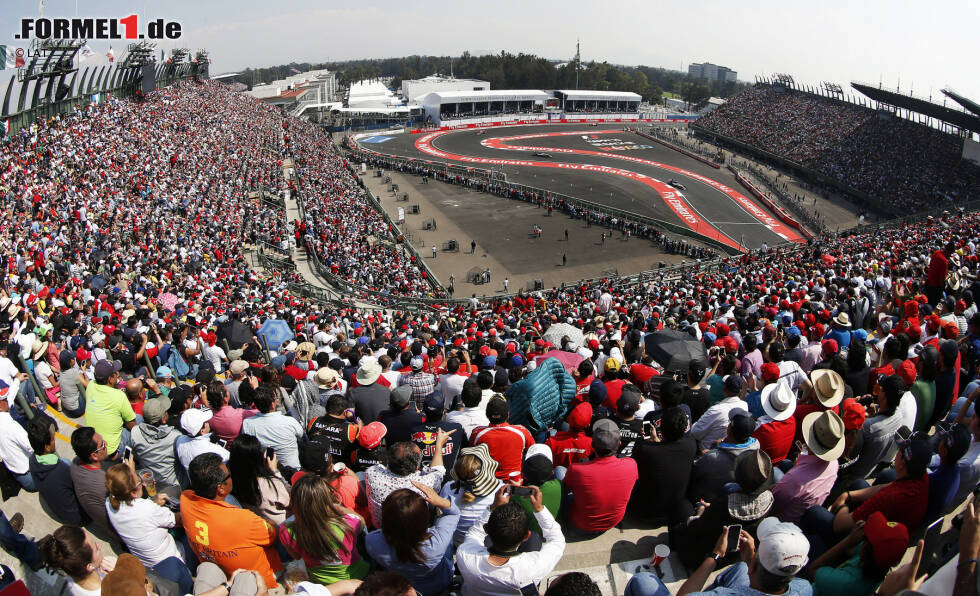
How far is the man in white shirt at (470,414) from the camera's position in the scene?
6.05 meters

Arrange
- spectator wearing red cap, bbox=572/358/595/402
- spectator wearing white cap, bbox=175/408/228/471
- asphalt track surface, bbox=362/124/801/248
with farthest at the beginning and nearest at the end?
asphalt track surface, bbox=362/124/801/248
spectator wearing red cap, bbox=572/358/595/402
spectator wearing white cap, bbox=175/408/228/471

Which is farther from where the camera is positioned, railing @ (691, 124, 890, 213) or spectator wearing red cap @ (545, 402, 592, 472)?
railing @ (691, 124, 890, 213)

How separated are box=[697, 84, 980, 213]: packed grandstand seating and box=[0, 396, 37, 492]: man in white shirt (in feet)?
167

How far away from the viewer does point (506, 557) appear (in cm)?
365

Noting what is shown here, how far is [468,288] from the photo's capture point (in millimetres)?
28656

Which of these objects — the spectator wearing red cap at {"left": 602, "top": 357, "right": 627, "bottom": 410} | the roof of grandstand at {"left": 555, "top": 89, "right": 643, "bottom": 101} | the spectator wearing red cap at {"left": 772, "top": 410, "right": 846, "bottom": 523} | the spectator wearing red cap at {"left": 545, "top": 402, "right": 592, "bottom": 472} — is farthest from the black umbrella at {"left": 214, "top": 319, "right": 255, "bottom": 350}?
the roof of grandstand at {"left": 555, "top": 89, "right": 643, "bottom": 101}

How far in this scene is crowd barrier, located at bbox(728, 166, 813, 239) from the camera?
128 feet

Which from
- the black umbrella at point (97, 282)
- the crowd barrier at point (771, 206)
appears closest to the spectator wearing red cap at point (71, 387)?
the black umbrella at point (97, 282)

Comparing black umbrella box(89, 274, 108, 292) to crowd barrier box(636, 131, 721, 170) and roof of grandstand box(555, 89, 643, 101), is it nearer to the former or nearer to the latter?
crowd barrier box(636, 131, 721, 170)

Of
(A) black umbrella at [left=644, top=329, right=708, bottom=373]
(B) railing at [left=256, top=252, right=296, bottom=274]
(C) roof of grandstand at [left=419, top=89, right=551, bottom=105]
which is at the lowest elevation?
(B) railing at [left=256, top=252, right=296, bottom=274]

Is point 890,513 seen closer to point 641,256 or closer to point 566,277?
point 566,277

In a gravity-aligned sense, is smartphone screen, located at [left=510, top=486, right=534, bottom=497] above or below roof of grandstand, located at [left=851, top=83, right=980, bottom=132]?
below

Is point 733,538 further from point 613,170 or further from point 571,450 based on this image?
point 613,170

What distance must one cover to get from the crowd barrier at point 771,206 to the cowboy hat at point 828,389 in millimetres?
36881
